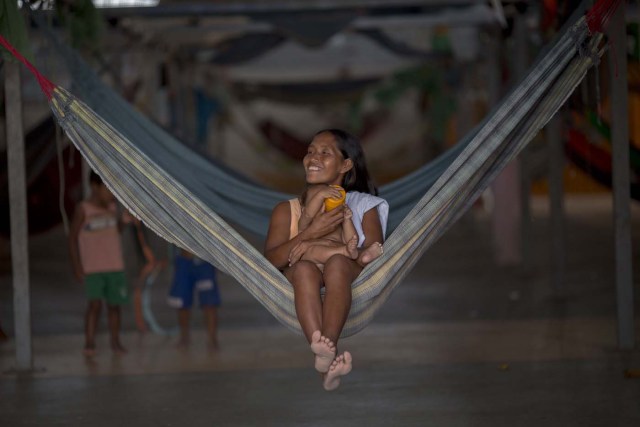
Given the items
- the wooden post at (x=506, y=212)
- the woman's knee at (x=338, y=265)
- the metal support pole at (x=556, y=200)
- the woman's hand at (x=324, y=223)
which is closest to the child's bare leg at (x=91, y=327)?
the woman's hand at (x=324, y=223)

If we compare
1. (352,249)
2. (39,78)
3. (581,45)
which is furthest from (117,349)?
(581,45)

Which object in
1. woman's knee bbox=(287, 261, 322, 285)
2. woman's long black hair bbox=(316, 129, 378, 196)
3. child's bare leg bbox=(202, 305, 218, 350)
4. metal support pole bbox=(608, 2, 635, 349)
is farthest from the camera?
child's bare leg bbox=(202, 305, 218, 350)

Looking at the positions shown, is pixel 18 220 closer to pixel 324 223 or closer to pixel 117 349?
pixel 117 349

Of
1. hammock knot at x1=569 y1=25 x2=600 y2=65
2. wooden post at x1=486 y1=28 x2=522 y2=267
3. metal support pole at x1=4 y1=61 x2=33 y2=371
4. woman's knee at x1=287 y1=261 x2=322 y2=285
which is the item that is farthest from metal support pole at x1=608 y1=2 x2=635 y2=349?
wooden post at x1=486 y1=28 x2=522 y2=267

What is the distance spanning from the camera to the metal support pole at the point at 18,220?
4707 millimetres

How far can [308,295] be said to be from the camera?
3.29 meters

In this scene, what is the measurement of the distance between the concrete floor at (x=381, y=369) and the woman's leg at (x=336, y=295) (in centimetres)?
56

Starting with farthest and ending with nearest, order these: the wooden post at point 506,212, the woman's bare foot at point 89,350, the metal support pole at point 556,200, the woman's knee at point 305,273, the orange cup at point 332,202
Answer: the wooden post at point 506,212 → the metal support pole at point 556,200 → the woman's bare foot at point 89,350 → the orange cup at point 332,202 → the woman's knee at point 305,273

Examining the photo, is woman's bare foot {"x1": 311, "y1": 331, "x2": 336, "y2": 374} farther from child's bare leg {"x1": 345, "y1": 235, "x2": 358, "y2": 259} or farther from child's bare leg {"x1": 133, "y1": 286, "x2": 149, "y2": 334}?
child's bare leg {"x1": 133, "y1": 286, "x2": 149, "y2": 334}

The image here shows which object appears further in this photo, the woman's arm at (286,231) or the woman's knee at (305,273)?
the woman's arm at (286,231)

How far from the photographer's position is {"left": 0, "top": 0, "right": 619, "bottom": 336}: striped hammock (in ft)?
11.2

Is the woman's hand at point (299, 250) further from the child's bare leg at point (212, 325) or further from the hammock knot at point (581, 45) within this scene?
the child's bare leg at point (212, 325)

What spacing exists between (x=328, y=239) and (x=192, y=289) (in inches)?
78.9

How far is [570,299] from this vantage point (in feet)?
21.7
